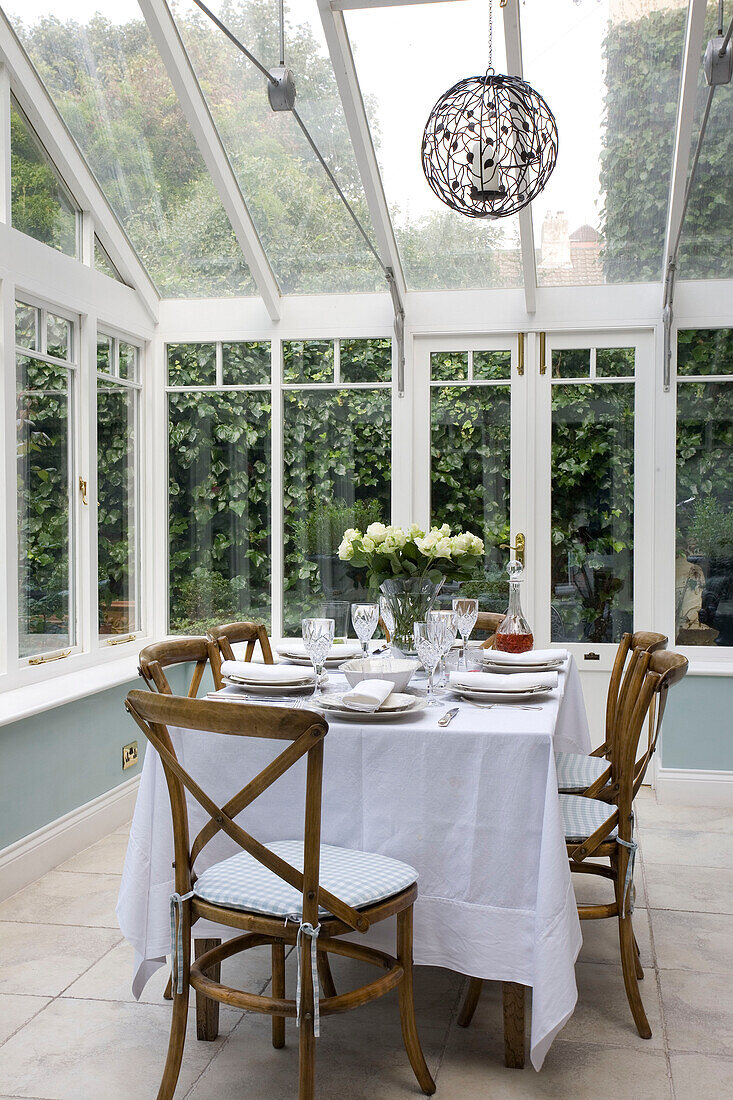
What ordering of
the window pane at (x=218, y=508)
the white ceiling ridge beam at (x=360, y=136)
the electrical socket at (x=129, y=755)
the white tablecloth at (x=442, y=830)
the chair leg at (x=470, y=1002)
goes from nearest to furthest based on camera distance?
1. the white tablecloth at (x=442, y=830)
2. the chair leg at (x=470, y=1002)
3. the white ceiling ridge beam at (x=360, y=136)
4. the electrical socket at (x=129, y=755)
5. the window pane at (x=218, y=508)

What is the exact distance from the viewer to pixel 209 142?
13.4 ft

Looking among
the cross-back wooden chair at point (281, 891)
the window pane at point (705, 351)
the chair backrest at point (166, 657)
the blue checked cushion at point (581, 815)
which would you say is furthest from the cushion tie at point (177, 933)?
the window pane at point (705, 351)

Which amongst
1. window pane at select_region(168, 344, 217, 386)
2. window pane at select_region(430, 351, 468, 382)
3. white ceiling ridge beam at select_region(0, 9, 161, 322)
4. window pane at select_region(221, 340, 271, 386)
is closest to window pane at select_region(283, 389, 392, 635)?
window pane at select_region(221, 340, 271, 386)

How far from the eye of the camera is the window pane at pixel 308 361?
4.97 meters

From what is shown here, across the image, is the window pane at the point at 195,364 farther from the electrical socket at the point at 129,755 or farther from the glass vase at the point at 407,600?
the glass vase at the point at 407,600

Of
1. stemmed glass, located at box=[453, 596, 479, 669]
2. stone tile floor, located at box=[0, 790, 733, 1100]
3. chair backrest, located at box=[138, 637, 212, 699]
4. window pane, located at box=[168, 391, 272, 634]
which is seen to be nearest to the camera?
stone tile floor, located at box=[0, 790, 733, 1100]

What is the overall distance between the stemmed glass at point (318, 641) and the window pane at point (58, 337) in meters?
2.11

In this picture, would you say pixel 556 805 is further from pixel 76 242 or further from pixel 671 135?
pixel 76 242

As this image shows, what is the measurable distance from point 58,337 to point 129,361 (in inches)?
33.4

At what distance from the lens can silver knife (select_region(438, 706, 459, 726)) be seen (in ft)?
7.01

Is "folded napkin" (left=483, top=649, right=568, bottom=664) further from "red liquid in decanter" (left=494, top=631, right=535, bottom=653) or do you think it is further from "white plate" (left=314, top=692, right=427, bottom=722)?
"white plate" (left=314, top=692, right=427, bottom=722)

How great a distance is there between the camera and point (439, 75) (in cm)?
389

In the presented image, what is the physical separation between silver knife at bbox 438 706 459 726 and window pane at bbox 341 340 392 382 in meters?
2.95

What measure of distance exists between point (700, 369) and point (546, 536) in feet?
3.66
